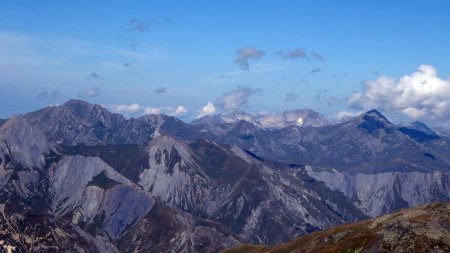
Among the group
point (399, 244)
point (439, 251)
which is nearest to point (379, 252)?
point (399, 244)

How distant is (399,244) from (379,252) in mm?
7328

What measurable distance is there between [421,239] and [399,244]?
8108mm

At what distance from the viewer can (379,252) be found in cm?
19950

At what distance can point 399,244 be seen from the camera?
19888 centimetres

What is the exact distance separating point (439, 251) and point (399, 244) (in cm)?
1309

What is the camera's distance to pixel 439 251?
19250 cm

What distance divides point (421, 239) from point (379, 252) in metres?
15.3

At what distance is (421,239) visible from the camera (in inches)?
7869

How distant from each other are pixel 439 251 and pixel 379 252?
19.5 m

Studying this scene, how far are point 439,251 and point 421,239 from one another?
8.55 m

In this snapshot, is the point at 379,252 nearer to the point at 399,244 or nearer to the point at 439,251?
the point at 399,244
